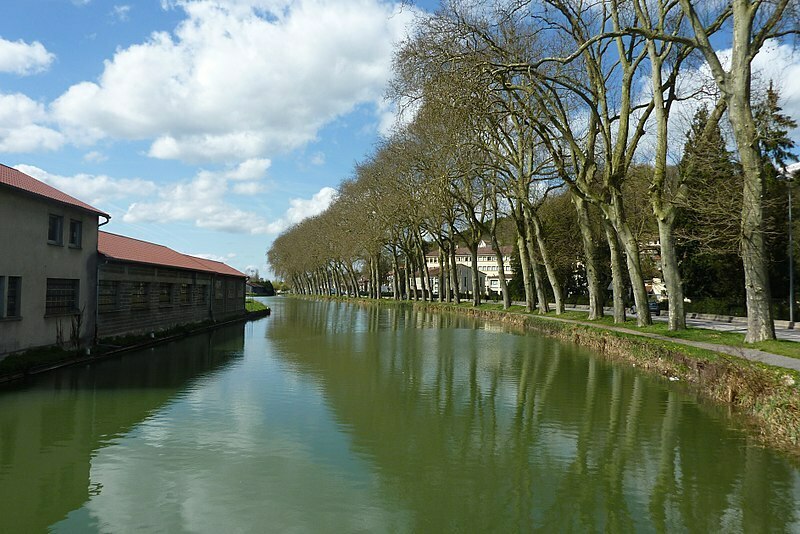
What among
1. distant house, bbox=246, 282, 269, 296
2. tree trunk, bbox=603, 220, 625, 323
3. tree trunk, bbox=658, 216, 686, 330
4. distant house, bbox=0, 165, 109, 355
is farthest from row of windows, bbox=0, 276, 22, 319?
distant house, bbox=246, 282, 269, 296

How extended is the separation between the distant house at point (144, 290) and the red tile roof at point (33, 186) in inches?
96.3

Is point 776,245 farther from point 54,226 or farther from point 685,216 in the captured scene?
point 54,226

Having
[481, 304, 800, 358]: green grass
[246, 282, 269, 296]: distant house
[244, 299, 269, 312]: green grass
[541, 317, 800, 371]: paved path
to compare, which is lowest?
[541, 317, 800, 371]: paved path

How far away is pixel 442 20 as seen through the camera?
19891 millimetres

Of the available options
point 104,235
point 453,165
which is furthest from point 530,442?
point 453,165

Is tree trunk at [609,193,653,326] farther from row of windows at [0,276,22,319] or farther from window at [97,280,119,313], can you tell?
row of windows at [0,276,22,319]

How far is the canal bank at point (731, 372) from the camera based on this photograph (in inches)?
392

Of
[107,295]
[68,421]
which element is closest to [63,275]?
[107,295]

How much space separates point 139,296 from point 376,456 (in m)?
20.4

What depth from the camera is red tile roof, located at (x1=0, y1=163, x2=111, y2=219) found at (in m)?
15.9

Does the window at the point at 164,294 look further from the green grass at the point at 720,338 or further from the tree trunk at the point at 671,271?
the tree trunk at the point at 671,271

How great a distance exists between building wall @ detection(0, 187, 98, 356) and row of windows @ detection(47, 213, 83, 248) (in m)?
0.09

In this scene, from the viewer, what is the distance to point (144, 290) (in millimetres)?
26422

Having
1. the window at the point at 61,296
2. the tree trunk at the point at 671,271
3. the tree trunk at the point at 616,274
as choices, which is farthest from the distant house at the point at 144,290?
the tree trunk at the point at 616,274
